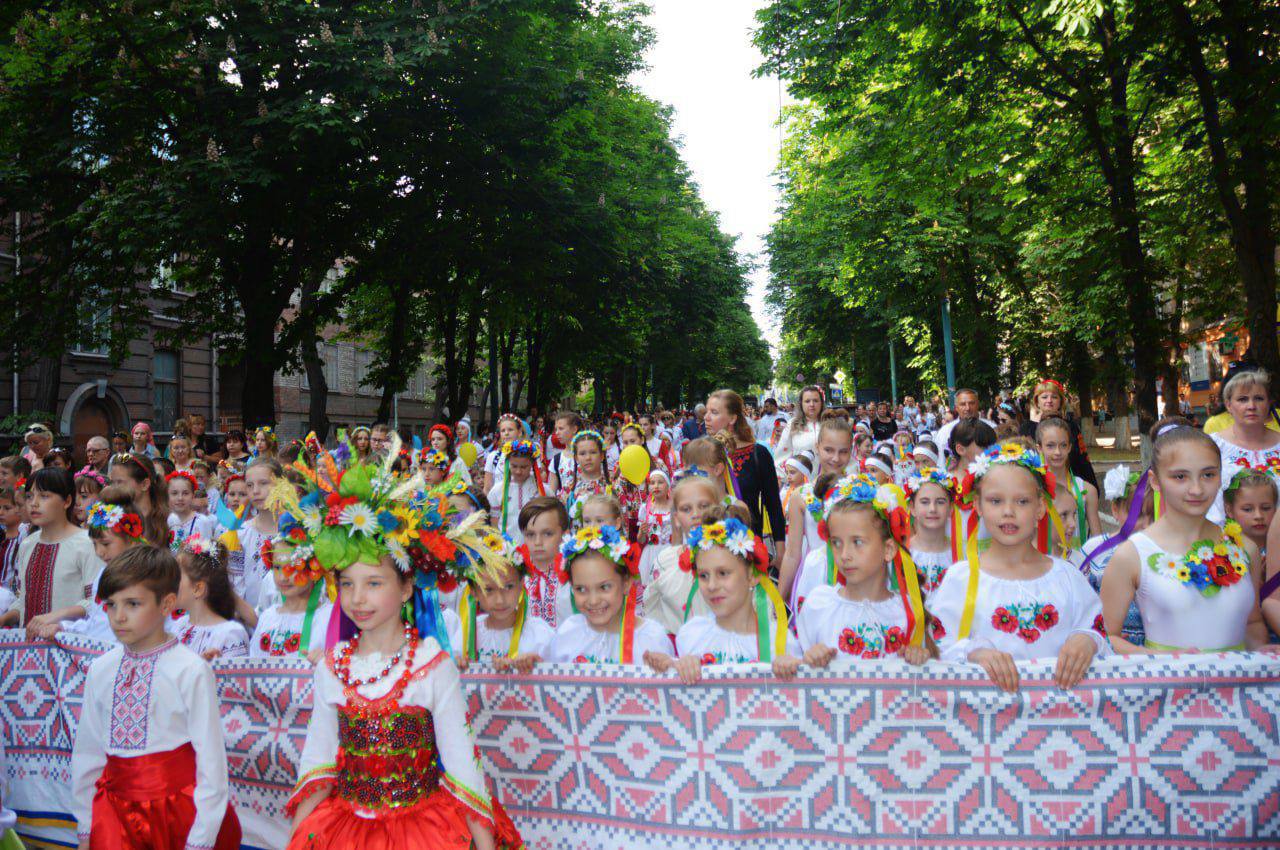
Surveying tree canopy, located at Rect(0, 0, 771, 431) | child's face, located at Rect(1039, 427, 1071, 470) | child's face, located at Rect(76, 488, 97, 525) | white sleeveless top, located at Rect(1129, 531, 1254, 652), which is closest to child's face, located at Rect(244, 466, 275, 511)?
child's face, located at Rect(76, 488, 97, 525)

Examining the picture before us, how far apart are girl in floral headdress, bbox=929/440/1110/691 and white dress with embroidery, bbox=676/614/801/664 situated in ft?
2.63

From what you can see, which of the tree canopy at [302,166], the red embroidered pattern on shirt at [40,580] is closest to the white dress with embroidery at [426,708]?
the red embroidered pattern on shirt at [40,580]

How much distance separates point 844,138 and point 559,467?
9839 millimetres

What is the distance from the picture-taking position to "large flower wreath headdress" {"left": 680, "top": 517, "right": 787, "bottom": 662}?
4168 mm

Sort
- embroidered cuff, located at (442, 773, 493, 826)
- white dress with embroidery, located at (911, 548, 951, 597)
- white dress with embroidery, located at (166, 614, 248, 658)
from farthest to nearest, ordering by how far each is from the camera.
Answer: white dress with embroidery, located at (911, 548, 951, 597), white dress with embroidery, located at (166, 614, 248, 658), embroidered cuff, located at (442, 773, 493, 826)

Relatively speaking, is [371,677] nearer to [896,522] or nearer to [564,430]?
[896,522]

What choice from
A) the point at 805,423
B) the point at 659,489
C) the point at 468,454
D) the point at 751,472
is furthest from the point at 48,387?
the point at 751,472

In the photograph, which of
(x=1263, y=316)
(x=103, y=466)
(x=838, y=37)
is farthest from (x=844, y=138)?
(x=103, y=466)

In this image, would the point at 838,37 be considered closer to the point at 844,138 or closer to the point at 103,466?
the point at 844,138

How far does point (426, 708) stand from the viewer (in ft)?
10.5

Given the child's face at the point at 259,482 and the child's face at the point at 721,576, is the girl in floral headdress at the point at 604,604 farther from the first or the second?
the child's face at the point at 259,482

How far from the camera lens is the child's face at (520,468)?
9422 mm

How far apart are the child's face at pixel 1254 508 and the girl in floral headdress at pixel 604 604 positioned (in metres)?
3.15

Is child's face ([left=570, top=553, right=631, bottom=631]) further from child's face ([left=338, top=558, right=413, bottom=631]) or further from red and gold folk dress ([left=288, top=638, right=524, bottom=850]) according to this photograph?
child's face ([left=338, top=558, right=413, bottom=631])
